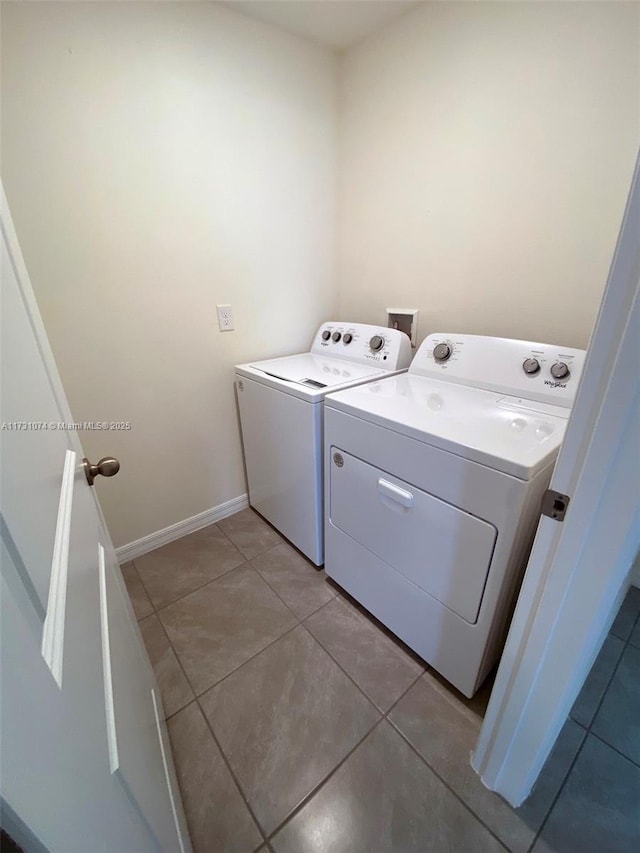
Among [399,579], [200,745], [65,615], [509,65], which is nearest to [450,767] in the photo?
[399,579]

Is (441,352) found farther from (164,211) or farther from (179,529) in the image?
(179,529)

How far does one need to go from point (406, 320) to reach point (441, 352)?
43cm

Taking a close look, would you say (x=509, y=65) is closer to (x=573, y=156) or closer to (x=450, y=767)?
(x=573, y=156)

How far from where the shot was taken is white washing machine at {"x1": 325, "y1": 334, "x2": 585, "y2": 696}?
0.87m

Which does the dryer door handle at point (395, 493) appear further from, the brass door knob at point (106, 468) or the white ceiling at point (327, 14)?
the white ceiling at point (327, 14)

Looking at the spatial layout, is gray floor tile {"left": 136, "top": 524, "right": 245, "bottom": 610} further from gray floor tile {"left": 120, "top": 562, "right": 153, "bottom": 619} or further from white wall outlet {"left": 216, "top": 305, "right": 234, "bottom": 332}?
white wall outlet {"left": 216, "top": 305, "right": 234, "bottom": 332}

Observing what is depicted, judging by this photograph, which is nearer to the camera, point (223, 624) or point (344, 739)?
point (344, 739)

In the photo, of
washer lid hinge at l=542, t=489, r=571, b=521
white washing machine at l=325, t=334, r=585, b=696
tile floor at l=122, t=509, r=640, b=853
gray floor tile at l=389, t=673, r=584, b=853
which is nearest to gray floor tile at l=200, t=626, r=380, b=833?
tile floor at l=122, t=509, r=640, b=853

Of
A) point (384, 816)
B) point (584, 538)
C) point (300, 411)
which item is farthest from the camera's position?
point (300, 411)

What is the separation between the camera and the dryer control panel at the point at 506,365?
112cm

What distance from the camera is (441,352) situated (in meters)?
1.42

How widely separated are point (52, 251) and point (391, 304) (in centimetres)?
144

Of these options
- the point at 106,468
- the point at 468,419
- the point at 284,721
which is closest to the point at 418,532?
the point at 468,419

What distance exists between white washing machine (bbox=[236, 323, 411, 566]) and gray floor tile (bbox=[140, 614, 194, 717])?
66 cm
